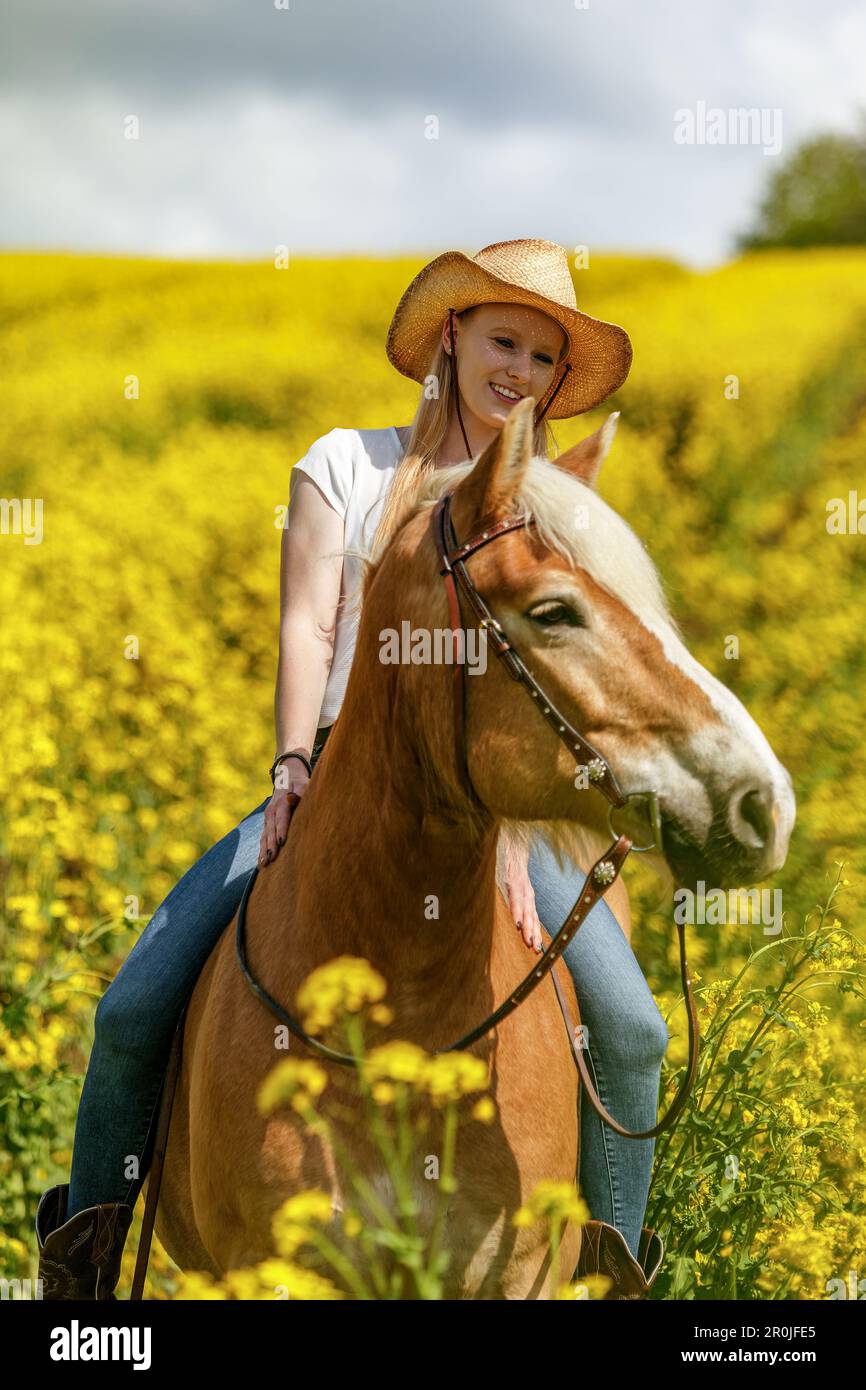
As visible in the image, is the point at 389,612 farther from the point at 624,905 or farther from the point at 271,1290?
the point at 624,905

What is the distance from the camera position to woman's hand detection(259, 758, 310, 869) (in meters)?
3.08

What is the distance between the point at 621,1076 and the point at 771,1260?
74cm

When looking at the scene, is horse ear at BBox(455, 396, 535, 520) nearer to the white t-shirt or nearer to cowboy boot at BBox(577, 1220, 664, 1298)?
the white t-shirt

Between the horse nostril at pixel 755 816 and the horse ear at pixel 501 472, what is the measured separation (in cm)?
69

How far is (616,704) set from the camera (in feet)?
7.68

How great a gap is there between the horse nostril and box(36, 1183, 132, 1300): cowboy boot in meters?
2.16

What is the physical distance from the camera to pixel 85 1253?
356 cm

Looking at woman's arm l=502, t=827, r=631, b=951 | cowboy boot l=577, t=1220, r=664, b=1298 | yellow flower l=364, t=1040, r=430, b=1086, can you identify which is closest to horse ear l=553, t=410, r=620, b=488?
woman's arm l=502, t=827, r=631, b=951

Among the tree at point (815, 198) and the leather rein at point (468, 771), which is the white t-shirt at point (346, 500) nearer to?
the leather rein at point (468, 771)

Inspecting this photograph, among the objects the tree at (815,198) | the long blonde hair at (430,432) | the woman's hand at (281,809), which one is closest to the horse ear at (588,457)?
the long blonde hair at (430,432)

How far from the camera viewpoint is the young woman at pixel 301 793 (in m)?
3.25

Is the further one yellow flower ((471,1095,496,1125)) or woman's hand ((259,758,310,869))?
woman's hand ((259,758,310,869))

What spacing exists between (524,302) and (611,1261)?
2.42m
